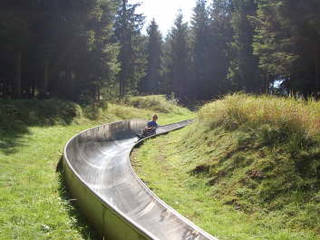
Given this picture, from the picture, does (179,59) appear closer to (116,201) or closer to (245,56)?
(245,56)

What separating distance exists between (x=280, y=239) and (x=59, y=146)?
35.6ft

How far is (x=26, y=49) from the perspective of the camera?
23844 millimetres

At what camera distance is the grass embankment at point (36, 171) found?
5.96 meters

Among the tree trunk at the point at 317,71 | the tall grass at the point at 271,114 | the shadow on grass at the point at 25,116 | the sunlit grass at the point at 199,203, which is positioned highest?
the tree trunk at the point at 317,71

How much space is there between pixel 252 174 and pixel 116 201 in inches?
133

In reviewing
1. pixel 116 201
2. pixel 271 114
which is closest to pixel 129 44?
pixel 271 114

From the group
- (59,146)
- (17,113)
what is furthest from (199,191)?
(17,113)

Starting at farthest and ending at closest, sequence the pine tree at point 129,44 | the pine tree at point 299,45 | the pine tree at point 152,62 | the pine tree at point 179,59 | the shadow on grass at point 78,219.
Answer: the pine tree at point 152,62, the pine tree at point 179,59, the pine tree at point 129,44, the pine tree at point 299,45, the shadow on grass at point 78,219

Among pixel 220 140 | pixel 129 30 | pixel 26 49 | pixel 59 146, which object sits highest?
pixel 129 30

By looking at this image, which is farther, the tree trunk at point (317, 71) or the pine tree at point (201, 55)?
the pine tree at point (201, 55)

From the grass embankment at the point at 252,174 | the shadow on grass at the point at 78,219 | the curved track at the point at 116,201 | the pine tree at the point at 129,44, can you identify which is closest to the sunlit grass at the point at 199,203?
the grass embankment at the point at 252,174

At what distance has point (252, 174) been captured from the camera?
8.44 meters

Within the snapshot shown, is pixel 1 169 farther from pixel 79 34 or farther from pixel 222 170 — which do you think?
pixel 79 34

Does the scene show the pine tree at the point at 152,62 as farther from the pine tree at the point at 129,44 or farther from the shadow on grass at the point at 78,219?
the shadow on grass at the point at 78,219
